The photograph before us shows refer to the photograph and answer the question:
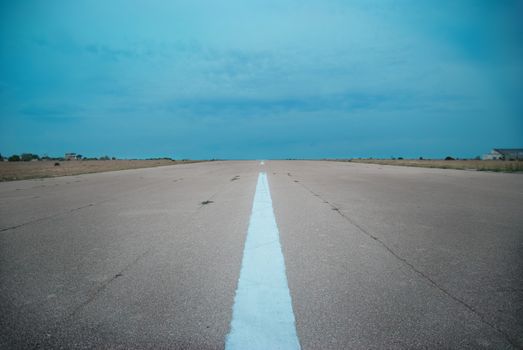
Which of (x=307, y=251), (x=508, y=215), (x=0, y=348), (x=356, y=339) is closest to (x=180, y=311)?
(x=0, y=348)

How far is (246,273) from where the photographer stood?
2568 mm

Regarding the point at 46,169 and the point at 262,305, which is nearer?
the point at 262,305

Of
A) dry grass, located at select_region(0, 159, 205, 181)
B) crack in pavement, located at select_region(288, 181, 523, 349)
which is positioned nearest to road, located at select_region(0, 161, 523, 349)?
crack in pavement, located at select_region(288, 181, 523, 349)

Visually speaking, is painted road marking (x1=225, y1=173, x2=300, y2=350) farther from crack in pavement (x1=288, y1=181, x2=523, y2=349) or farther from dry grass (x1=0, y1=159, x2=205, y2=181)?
Answer: dry grass (x1=0, y1=159, x2=205, y2=181)

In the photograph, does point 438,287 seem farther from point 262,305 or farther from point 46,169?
point 46,169

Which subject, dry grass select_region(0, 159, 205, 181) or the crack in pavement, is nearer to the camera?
the crack in pavement

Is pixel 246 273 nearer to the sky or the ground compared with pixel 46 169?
nearer to the ground

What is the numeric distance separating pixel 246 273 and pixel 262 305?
0.55 meters

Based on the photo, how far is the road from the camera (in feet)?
5.64

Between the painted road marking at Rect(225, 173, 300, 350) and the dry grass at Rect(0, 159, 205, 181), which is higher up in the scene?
the dry grass at Rect(0, 159, 205, 181)

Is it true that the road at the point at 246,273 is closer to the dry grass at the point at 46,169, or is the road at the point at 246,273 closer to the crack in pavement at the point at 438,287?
the crack in pavement at the point at 438,287

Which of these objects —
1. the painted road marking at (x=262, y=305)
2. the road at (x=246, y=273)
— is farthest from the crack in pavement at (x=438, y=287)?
the painted road marking at (x=262, y=305)

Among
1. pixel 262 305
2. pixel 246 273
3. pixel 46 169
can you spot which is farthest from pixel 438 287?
pixel 46 169

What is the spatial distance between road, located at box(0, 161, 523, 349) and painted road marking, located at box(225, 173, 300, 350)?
0.05 m
